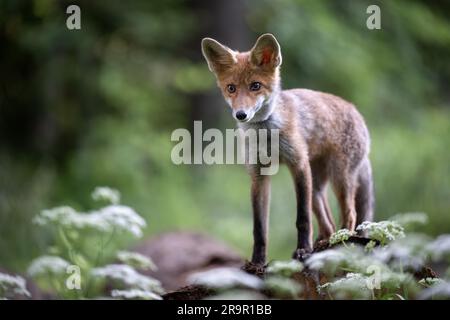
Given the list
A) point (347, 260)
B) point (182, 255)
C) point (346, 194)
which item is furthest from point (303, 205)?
point (182, 255)

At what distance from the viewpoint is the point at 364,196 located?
5.66 metres

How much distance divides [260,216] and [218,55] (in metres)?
1.32

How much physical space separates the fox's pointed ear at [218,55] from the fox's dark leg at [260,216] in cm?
92

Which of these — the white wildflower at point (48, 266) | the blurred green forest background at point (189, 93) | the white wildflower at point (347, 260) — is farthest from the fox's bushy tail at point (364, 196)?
the blurred green forest background at point (189, 93)

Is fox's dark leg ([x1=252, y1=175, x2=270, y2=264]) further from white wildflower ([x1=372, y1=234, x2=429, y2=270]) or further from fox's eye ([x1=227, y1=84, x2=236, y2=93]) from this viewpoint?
white wildflower ([x1=372, y1=234, x2=429, y2=270])

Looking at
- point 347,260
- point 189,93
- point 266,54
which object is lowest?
point 347,260

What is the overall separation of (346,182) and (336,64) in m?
7.35

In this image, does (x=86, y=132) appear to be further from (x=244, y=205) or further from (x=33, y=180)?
(x=244, y=205)

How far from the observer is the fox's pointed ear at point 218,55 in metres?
4.95

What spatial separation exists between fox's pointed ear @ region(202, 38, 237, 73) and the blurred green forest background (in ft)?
Answer: 16.8

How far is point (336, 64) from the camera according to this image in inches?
484

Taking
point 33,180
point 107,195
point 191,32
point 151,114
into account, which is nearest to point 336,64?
point 191,32

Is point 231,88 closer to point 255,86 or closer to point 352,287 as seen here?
point 255,86

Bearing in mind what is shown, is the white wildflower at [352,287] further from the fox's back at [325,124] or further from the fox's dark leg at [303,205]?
the fox's back at [325,124]
